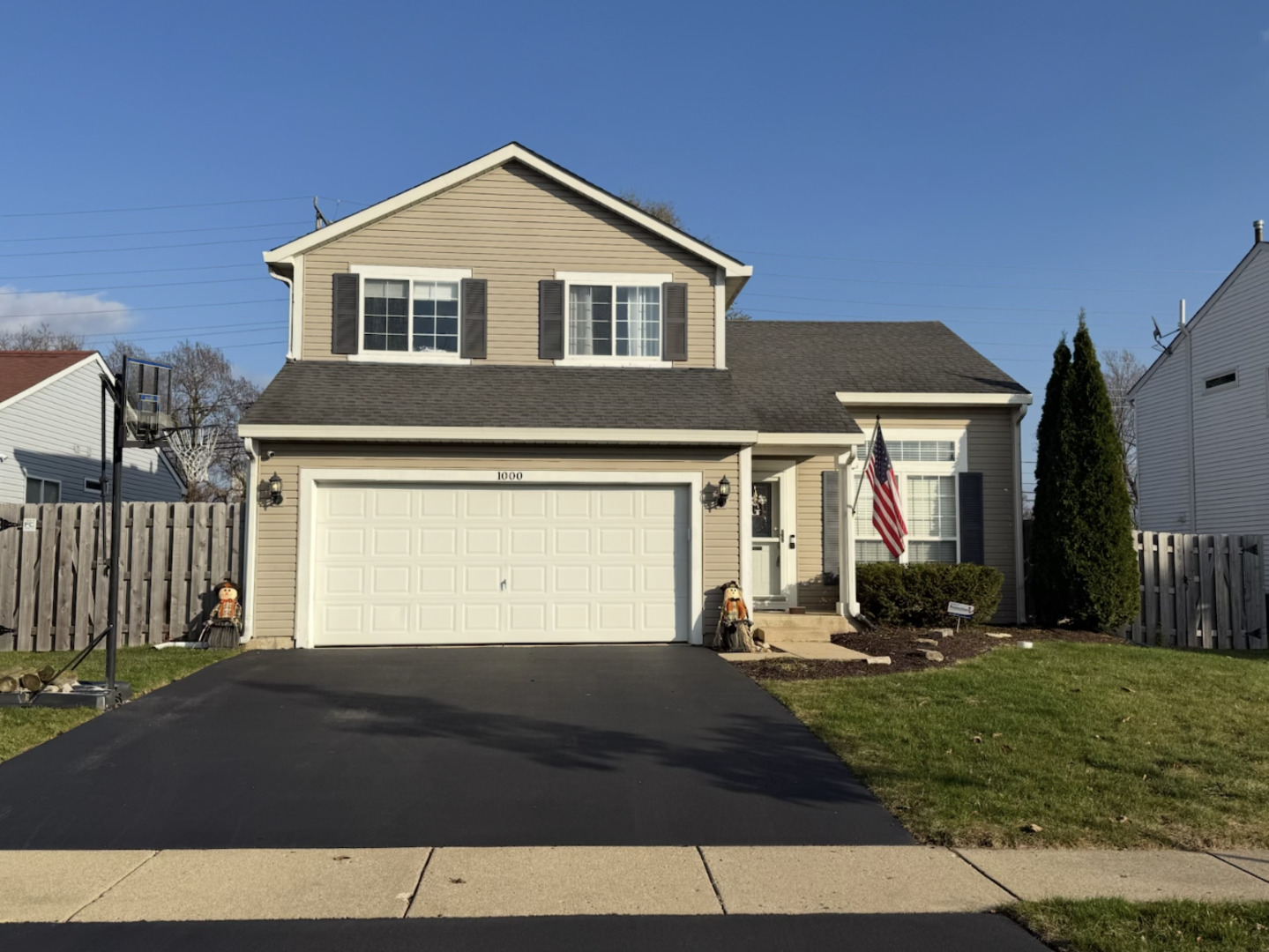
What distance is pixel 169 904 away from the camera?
15.3ft

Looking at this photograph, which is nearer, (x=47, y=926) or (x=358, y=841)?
(x=47, y=926)

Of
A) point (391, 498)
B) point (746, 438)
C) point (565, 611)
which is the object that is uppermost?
point (746, 438)

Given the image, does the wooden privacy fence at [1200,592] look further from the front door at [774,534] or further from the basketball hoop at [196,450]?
the basketball hoop at [196,450]

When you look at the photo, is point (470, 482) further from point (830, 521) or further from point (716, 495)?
point (830, 521)

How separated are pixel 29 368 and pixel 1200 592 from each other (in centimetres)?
2310

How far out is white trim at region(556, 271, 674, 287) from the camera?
44.8 ft

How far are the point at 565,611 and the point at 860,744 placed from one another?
5517mm

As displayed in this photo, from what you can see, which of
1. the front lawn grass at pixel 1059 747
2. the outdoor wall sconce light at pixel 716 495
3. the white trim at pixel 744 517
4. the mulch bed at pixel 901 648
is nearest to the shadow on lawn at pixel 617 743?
the front lawn grass at pixel 1059 747

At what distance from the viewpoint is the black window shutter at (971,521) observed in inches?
617

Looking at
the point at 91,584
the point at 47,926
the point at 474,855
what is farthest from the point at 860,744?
the point at 91,584

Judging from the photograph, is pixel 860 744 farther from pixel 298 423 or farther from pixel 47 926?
pixel 298 423

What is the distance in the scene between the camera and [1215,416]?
21844mm

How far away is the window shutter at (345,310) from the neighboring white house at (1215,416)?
1812 cm

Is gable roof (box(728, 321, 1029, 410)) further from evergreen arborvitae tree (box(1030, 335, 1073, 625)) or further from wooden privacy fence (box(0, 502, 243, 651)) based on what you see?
wooden privacy fence (box(0, 502, 243, 651))
